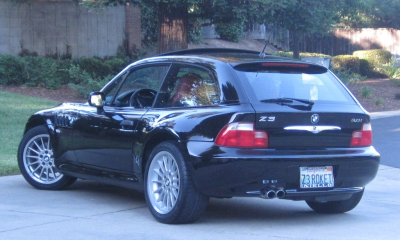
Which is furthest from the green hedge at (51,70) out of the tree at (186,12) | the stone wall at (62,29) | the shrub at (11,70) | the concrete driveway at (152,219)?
the concrete driveway at (152,219)

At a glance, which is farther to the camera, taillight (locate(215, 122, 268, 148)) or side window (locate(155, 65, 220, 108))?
side window (locate(155, 65, 220, 108))

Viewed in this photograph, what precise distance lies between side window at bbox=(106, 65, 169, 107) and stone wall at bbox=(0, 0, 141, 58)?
12837 mm

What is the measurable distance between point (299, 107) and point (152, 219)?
1.83 m

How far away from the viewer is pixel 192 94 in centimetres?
611

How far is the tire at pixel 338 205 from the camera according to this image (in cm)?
654

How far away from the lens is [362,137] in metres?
6.10

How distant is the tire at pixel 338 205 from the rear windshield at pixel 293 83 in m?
1.05

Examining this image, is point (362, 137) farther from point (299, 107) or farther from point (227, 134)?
point (227, 134)

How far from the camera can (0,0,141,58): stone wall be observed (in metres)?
18.9

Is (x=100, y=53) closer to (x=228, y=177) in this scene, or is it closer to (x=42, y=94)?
(x=42, y=94)

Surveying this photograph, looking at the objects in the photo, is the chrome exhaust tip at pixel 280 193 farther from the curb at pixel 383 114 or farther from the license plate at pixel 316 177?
the curb at pixel 383 114

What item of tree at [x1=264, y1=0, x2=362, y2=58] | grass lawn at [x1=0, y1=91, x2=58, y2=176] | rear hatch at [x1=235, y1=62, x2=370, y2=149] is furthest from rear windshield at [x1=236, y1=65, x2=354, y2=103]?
→ tree at [x1=264, y1=0, x2=362, y2=58]

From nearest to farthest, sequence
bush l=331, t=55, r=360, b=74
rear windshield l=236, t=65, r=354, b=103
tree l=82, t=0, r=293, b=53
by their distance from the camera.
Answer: rear windshield l=236, t=65, r=354, b=103 → tree l=82, t=0, r=293, b=53 → bush l=331, t=55, r=360, b=74

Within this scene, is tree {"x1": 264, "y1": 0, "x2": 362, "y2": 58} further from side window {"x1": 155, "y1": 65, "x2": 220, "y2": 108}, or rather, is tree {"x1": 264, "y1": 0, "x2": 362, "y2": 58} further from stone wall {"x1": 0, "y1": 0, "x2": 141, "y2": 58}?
side window {"x1": 155, "y1": 65, "x2": 220, "y2": 108}
